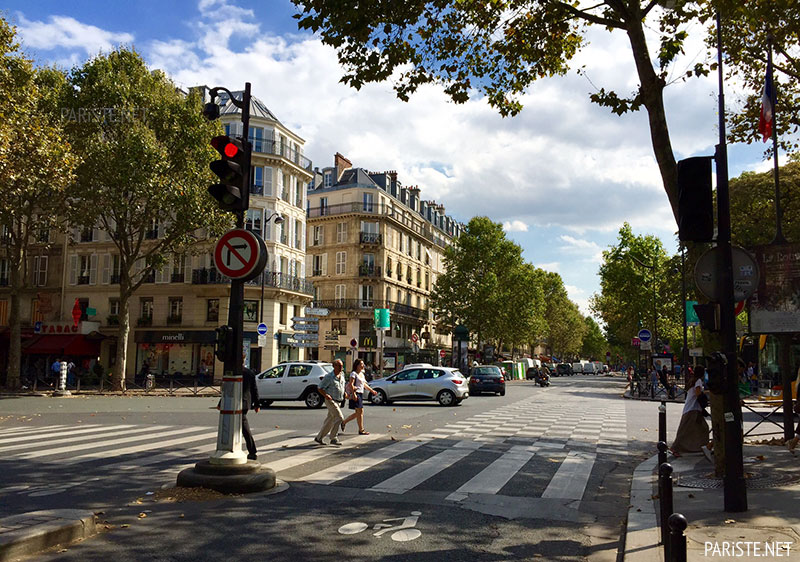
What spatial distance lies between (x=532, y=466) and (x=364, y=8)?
727cm

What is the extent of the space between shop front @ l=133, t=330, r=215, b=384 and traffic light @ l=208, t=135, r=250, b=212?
34617 mm

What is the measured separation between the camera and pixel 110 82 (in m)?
31.0

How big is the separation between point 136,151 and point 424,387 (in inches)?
691

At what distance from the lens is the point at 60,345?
40688 mm

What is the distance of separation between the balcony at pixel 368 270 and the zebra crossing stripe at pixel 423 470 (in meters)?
45.0

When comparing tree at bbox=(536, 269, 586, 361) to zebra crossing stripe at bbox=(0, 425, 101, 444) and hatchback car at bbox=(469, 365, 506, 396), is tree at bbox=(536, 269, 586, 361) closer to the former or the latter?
hatchback car at bbox=(469, 365, 506, 396)

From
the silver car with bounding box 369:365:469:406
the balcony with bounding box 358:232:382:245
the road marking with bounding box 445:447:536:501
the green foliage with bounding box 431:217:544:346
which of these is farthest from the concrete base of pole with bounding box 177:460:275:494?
the green foliage with bounding box 431:217:544:346

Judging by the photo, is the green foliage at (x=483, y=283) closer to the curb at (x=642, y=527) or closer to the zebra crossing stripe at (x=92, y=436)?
the zebra crossing stripe at (x=92, y=436)

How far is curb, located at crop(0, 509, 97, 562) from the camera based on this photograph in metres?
5.03

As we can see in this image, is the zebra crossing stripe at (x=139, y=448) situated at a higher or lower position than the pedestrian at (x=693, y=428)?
lower

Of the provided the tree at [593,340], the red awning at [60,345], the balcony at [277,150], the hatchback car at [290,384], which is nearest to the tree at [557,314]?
the tree at [593,340]

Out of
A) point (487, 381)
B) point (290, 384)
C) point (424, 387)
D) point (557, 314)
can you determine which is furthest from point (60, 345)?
point (557, 314)

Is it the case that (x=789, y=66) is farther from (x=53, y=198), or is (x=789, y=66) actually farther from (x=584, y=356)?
(x=584, y=356)

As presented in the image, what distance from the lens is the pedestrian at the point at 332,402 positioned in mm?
12023
